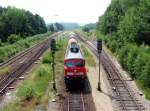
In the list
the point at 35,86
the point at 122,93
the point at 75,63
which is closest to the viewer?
the point at 122,93

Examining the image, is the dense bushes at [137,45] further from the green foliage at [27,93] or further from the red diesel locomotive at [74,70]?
the green foliage at [27,93]

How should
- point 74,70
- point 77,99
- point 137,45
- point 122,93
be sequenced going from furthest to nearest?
point 137,45 → point 74,70 → point 122,93 → point 77,99

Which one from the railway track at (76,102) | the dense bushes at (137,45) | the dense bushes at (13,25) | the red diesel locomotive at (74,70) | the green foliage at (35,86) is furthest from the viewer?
the dense bushes at (13,25)

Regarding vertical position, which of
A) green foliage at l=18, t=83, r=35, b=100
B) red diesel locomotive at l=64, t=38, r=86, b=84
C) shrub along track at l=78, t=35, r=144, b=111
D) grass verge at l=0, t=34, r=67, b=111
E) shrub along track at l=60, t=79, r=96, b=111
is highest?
red diesel locomotive at l=64, t=38, r=86, b=84

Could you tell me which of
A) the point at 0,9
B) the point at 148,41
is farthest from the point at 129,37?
the point at 0,9

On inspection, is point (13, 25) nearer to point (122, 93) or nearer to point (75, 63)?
point (75, 63)

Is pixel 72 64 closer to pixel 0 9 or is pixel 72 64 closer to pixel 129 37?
pixel 129 37

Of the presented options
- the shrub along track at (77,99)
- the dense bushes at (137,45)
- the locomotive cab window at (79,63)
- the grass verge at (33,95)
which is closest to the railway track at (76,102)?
the shrub along track at (77,99)

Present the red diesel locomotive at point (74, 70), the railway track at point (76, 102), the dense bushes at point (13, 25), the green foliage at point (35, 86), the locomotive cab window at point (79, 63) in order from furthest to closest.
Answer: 1. the dense bushes at point (13, 25)
2. the locomotive cab window at point (79, 63)
3. the red diesel locomotive at point (74, 70)
4. the green foliage at point (35, 86)
5. the railway track at point (76, 102)

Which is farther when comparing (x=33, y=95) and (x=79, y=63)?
(x=79, y=63)

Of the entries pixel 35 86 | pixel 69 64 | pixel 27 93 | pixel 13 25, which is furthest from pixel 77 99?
pixel 13 25

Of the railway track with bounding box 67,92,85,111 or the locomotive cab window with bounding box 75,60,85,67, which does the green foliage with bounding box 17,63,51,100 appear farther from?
the locomotive cab window with bounding box 75,60,85,67

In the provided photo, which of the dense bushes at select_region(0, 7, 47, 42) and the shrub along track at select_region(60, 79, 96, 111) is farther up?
the dense bushes at select_region(0, 7, 47, 42)

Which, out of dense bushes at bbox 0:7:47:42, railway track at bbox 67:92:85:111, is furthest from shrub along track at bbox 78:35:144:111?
dense bushes at bbox 0:7:47:42
